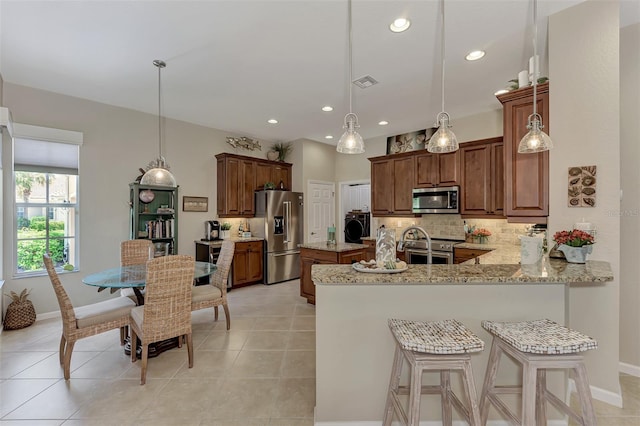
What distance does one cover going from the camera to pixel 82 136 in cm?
398

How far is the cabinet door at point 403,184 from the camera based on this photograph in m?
5.07

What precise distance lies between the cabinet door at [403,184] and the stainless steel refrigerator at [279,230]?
2.01m

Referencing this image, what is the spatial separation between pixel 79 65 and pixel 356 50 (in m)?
2.97

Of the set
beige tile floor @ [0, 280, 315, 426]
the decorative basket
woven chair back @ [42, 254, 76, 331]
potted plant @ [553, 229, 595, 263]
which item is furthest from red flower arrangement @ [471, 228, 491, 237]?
the decorative basket

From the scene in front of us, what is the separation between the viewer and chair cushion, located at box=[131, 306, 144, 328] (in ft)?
8.10

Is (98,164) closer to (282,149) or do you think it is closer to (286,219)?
(286,219)

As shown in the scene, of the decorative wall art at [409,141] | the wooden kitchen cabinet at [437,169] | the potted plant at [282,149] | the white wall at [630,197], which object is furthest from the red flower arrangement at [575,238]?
the potted plant at [282,149]

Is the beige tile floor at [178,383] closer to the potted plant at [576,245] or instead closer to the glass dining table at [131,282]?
the glass dining table at [131,282]

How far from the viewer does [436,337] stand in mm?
1416

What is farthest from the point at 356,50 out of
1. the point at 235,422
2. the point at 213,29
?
the point at 235,422

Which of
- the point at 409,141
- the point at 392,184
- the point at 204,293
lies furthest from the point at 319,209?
the point at 204,293

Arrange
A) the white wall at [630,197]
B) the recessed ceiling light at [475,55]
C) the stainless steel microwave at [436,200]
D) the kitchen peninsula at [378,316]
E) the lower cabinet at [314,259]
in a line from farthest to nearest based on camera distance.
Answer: the stainless steel microwave at [436,200], the lower cabinet at [314,259], the recessed ceiling light at [475,55], the white wall at [630,197], the kitchen peninsula at [378,316]

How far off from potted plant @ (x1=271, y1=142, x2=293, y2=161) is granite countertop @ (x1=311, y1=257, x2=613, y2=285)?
482 cm

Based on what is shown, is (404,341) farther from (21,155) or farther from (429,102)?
(21,155)
